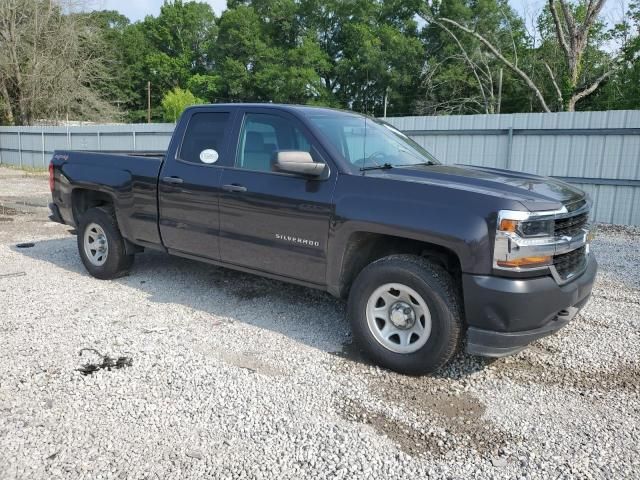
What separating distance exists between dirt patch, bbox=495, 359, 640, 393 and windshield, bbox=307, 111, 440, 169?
1.82 metres

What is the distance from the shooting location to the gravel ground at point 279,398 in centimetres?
277

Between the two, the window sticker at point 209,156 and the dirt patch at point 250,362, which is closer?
the dirt patch at point 250,362

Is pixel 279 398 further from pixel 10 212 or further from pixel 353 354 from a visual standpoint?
pixel 10 212

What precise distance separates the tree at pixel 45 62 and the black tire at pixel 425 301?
3372cm

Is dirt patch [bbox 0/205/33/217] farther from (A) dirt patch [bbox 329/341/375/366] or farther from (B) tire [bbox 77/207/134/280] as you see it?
(A) dirt patch [bbox 329/341/375/366]

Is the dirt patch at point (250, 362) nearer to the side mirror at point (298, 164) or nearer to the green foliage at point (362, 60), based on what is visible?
the side mirror at point (298, 164)

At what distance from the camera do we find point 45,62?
31.6 meters

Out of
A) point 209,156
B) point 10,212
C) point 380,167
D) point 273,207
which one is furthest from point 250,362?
point 10,212

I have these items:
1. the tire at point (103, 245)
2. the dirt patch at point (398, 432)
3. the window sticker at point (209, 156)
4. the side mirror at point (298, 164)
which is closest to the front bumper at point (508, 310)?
the dirt patch at point (398, 432)

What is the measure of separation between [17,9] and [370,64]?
2685 cm

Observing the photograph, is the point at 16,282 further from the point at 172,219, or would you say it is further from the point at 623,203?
the point at 623,203

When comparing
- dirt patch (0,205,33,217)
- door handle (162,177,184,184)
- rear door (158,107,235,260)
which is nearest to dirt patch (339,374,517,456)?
rear door (158,107,235,260)

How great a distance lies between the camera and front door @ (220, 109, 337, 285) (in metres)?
4.11

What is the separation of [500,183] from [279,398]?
2.13m
